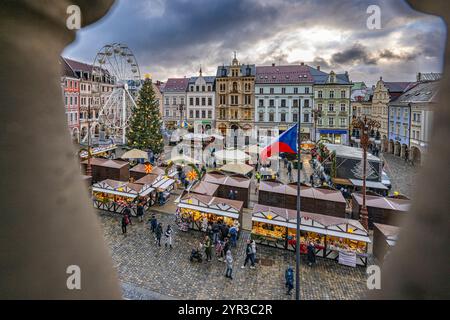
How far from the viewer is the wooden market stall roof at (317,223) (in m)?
11.9

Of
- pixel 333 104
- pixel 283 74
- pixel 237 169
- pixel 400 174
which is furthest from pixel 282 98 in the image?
pixel 237 169

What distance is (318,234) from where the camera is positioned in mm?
12820

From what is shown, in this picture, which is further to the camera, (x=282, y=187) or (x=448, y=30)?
(x=282, y=187)

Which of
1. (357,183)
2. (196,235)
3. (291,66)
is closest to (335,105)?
(291,66)

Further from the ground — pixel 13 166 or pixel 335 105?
pixel 335 105

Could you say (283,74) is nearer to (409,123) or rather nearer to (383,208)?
(409,123)

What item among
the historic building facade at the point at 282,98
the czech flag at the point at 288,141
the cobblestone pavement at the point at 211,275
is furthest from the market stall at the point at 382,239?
the historic building facade at the point at 282,98

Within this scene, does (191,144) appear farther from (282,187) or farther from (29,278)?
(29,278)

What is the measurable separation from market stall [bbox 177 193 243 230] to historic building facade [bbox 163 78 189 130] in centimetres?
4741

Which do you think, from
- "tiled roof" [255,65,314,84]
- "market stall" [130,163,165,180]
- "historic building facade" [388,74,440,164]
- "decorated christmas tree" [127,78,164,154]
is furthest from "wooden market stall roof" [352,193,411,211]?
"tiled roof" [255,65,314,84]

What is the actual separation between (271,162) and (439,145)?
30358 mm

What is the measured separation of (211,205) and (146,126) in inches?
883

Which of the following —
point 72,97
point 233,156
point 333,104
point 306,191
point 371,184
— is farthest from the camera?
point 333,104

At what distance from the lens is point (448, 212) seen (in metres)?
1.12
